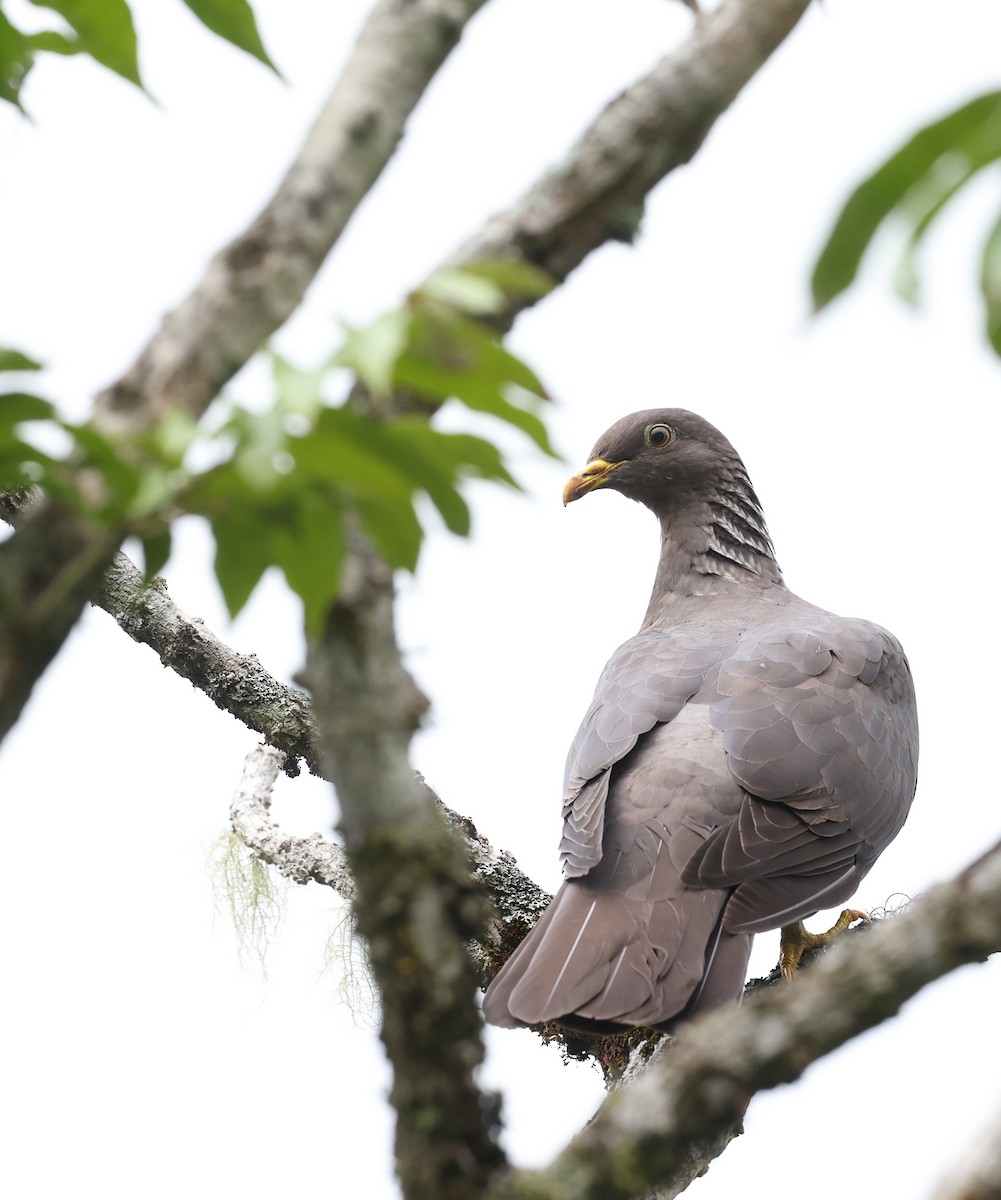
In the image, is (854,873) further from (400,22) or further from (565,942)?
(400,22)

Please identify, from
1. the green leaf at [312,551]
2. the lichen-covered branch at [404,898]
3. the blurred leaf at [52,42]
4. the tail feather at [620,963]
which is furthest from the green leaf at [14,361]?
the tail feather at [620,963]

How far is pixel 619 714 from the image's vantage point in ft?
14.7

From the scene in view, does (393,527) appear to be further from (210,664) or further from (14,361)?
(210,664)

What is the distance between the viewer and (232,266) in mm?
1353

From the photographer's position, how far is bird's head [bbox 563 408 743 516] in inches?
232

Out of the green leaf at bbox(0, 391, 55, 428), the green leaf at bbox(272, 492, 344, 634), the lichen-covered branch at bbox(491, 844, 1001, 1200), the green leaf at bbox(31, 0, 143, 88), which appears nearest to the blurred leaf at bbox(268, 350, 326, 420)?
the green leaf at bbox(272, 492, 344, 634)

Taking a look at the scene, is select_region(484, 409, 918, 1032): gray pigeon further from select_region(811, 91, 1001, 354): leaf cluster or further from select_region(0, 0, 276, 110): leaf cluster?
select_region(811, 91, 1001, 354): leaf cluster

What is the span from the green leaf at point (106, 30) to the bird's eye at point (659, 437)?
14.9 ft

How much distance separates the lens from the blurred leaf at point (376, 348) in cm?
100

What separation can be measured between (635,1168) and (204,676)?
296 cm

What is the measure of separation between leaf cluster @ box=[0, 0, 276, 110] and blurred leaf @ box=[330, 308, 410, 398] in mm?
569

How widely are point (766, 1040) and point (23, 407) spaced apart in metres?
0.93

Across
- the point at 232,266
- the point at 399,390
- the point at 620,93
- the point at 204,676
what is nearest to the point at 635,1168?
the point at 399,390

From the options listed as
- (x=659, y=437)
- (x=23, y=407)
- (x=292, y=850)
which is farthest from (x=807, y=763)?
(x=23, y=407)
